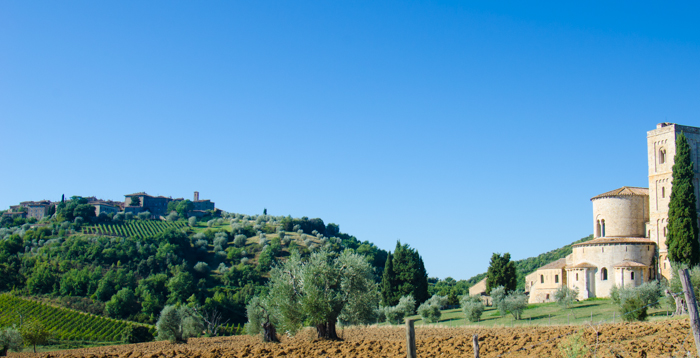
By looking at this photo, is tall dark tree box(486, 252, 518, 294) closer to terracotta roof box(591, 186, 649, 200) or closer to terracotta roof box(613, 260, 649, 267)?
terracotta roof box(591, 186, 649, 200)

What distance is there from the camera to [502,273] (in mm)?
58219

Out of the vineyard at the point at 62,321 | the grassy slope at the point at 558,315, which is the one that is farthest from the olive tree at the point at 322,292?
the vineyard at the point at 62,321

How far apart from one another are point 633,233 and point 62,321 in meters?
62.1

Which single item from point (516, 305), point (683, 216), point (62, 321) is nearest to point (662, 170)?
point (683, 216)

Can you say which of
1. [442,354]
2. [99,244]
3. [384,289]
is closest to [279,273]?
[442,354]

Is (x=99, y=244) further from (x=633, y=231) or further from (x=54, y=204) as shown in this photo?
(x=633, y=231)

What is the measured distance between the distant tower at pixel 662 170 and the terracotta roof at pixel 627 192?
2446 millimetres

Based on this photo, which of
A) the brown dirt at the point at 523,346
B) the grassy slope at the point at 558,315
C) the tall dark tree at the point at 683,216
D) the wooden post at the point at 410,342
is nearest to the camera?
the wooden post at the point at 410,342

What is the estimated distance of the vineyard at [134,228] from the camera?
4786 inches

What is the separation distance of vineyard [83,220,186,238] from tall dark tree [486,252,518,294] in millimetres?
85040

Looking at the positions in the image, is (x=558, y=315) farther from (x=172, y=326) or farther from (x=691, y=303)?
(x=691, y=303)

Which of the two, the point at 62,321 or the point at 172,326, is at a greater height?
the point at 172,326

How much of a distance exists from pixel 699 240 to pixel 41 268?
8630cm

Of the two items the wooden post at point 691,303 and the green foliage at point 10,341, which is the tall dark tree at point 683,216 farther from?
the green foliage at point 10,341
